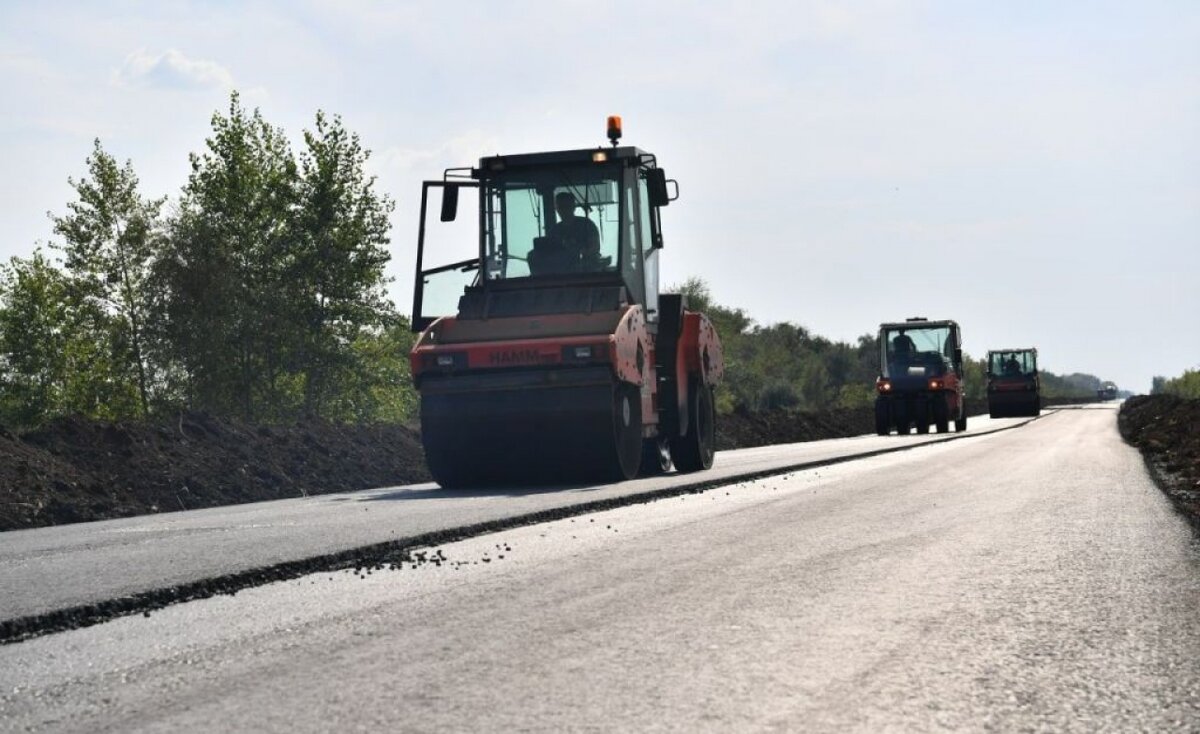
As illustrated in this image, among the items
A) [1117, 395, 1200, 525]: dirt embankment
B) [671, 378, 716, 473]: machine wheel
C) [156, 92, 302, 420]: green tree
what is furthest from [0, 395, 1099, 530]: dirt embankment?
[156, 92, 302, 420]: green tree

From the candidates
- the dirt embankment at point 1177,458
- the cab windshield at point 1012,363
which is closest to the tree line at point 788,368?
the cab windshield at point 1012,363

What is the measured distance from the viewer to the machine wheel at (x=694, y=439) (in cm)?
1812

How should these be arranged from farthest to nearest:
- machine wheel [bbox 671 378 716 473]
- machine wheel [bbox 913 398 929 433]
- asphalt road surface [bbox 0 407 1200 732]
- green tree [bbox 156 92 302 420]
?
green tree [bbox 156 92 302 420]
machine wheel [bbox 913 398 929 433]
machine wheel [bbox 671 378 716 473]
asphalt road surface [bbox 0 407 1200 732]

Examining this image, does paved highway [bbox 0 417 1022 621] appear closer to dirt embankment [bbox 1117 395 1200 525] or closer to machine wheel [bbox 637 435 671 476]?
machine wheel [bbox 637 435 671 476]

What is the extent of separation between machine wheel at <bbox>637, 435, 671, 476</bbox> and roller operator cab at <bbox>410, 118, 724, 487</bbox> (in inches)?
25.3

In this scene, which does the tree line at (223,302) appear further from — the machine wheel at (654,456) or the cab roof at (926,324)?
the machine wheel at (654,456)

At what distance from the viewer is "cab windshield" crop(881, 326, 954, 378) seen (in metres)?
38.2

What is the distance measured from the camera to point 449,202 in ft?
51.4

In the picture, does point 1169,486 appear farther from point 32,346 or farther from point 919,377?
point 32,346

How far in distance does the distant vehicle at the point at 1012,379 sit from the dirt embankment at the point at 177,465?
40.6 metres

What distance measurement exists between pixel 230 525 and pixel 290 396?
41.7 m

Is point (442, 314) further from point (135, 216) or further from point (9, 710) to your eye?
point (135, 216)

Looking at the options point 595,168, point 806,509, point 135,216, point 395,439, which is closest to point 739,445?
point 395,439

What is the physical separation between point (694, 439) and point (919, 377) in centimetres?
2076
